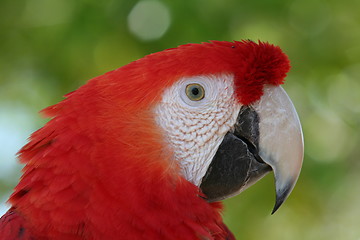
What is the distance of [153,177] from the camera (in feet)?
3.64

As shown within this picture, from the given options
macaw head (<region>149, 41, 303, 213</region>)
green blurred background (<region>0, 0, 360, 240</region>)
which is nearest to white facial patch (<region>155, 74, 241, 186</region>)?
macaw head (<region>149, 41, 303, 213</region>)

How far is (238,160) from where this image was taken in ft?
3.86

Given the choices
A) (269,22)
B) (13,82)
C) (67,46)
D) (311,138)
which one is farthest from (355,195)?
(13,82)

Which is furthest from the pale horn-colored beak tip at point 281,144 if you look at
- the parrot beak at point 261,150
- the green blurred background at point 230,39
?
the green blurred background at point 230,39

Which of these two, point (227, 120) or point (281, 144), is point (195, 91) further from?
point (281, 144)

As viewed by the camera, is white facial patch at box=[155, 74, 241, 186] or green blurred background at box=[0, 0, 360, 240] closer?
white facial patch at box=[155, 74, 241, 186]

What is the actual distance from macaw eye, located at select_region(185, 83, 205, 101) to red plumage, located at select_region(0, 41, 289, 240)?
0.03 metres

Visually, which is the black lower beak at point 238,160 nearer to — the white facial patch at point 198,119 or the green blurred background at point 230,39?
the white facial patch at point 198,119

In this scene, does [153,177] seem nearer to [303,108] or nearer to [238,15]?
[238,15]

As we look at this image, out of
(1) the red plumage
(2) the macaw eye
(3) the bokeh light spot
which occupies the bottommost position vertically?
(1) the red plumage

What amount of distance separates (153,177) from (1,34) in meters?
1.53

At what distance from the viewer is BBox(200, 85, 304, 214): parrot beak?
1.17 meters

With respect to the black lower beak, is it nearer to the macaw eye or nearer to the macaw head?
the macaw head

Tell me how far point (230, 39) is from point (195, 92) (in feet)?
3.32
